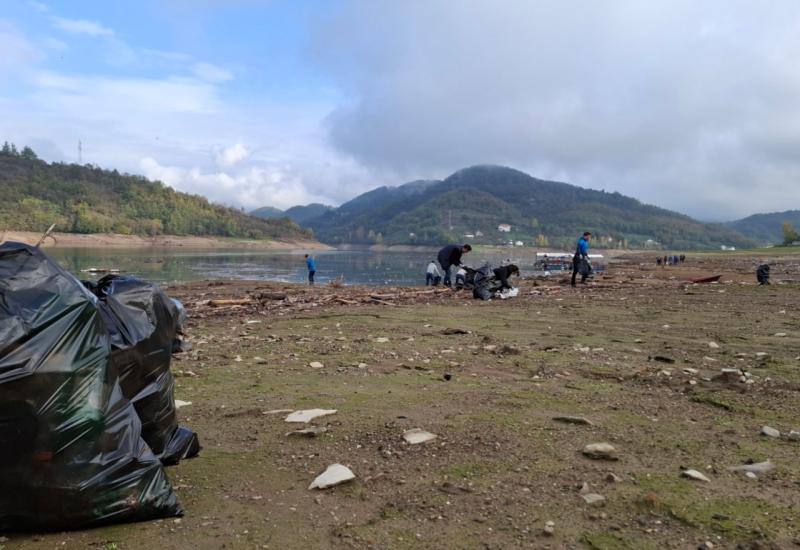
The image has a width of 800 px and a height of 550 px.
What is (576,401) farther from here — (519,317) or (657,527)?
(519,317)

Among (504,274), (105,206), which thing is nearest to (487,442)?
(504,274)

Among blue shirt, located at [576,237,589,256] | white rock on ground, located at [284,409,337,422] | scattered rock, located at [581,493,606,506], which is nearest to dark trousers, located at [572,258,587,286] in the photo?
blue shirt, located at [576,237,589,256]

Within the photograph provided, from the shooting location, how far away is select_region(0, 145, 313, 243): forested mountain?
11038 cm

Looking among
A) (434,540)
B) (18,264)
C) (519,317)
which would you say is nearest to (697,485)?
(434,540)

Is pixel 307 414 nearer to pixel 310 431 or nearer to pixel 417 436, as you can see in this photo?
pixel 310 431

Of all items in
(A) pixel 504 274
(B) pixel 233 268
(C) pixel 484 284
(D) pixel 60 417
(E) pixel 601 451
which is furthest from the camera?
(B) pixel 233 268

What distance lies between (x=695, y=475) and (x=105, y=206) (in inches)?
6082

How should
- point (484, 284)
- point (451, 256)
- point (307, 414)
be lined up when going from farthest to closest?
point (451, 256)
point (484, 284)
point (307, 414)

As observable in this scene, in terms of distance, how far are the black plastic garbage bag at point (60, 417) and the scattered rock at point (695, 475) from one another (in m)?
2.83

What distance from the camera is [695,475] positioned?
304cm

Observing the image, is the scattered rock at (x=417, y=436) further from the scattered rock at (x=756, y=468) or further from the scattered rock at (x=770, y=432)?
the scattered rock at (x=770, y=432)

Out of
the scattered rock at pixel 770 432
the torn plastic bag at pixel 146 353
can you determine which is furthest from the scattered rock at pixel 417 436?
the scattered rock at pixel 770 432

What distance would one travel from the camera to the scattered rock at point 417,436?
3596 millimetres

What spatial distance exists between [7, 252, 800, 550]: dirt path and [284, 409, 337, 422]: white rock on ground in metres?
0.17
